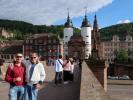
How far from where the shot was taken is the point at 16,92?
9594mm

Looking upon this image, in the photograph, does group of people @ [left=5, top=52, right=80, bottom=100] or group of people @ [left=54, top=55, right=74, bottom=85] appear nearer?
group of people @ [left=5, top=52, right=80, bottom=100]

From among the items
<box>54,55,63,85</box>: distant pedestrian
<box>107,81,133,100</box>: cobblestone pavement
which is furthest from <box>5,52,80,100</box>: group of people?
<box>107,81,133,100</box>: cobblestone pavement

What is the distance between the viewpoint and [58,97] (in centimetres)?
1394

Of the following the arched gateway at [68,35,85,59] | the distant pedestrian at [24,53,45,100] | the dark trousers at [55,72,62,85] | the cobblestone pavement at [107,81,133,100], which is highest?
the arched gateway at [68,35,85,59]

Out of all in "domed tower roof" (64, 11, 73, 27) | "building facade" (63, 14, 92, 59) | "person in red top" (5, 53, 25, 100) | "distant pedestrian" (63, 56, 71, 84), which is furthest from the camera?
"domed tower roof" (64, 11, 73, 27)

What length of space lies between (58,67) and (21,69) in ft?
32.3

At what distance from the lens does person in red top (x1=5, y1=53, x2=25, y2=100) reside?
946 cm

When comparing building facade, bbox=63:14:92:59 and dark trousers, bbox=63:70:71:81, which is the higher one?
building facade, bbox=63:14:92:59

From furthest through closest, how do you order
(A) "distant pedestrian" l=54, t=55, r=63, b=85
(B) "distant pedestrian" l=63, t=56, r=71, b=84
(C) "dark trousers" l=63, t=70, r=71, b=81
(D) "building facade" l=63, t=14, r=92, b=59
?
(D) "building facade" l=63, t=14, r=92, b=59, (C) "dark trousers" l=63, t=70, r=71, b=81, (B) "distant pedestrian" l=63, t=56, r=71, b=84, (A) "distant pedestrian" l=54, t=55, r=63, b=85

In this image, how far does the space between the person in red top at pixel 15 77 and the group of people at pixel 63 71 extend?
9.54m

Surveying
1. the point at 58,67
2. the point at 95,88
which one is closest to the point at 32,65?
the point at 95,88

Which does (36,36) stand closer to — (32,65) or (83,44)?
(83,44)

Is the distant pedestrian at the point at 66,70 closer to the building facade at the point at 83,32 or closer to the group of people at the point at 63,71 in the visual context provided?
the group of people at the point at 63,71

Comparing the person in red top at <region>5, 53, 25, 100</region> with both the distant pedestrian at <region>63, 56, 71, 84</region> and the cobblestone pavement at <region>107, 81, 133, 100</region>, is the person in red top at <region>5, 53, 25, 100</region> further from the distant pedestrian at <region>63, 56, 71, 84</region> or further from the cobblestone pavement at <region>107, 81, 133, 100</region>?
the cobblestone pavement at <region>107, 81, 133, 100</region>
